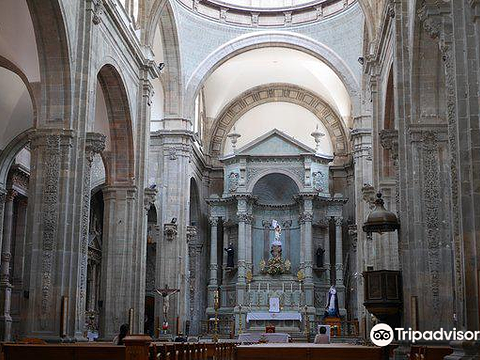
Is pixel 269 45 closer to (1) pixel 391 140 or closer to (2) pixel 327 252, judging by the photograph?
(2) pixel 327 252

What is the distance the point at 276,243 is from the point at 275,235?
23.2 inches

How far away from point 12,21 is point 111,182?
6127mm

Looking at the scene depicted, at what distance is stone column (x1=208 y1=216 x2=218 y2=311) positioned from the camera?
36162mm

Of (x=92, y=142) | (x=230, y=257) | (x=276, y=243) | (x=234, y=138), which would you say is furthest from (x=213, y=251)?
(x=92, y=142)

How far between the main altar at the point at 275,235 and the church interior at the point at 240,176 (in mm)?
100

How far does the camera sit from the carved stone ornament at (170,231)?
30172mm

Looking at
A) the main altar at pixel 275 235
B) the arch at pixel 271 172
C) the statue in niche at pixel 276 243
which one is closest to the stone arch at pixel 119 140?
the main altar at pixel 275 235

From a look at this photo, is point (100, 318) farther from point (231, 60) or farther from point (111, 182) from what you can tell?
point (231, 60)

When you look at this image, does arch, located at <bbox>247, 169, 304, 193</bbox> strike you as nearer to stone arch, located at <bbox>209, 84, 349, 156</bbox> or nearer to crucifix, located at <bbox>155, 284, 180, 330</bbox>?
stone arch, located at <bbox>209, 84, 349, 156</bbox>

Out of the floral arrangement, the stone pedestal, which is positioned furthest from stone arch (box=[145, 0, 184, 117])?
the stone pedestal

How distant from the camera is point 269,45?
113ft

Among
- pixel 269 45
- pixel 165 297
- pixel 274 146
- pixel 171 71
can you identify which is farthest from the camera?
pixel 274 146

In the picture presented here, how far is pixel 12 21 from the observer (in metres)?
19.2

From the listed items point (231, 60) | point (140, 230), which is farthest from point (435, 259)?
point (231, 60)
